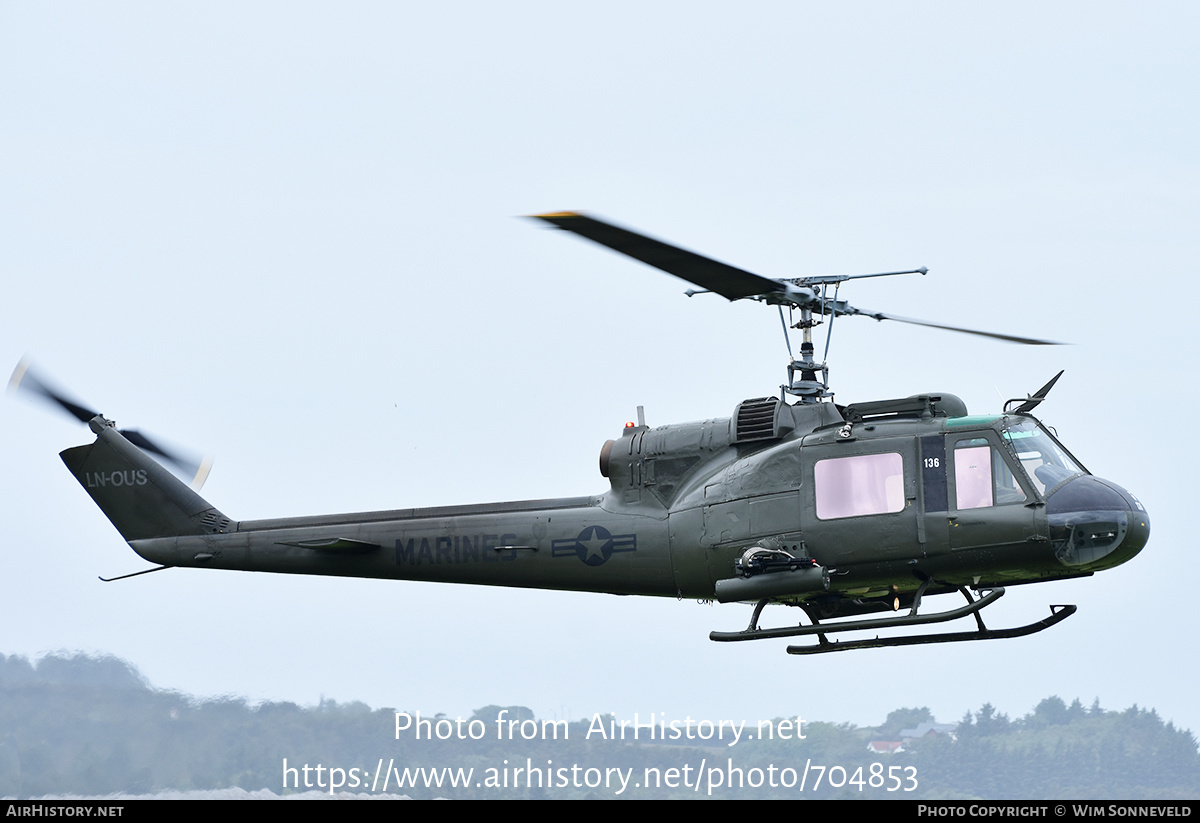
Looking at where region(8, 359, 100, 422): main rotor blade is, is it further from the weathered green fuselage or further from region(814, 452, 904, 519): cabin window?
region(814, 452, 904, 519): cabin window

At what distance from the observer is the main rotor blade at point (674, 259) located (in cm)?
914

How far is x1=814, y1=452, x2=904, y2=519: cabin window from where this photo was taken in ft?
36.2

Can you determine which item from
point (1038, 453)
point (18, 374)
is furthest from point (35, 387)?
point (1038, 453)

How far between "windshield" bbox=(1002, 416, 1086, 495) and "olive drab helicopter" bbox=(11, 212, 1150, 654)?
0.06ft

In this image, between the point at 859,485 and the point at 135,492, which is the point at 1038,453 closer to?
the point at 859,485

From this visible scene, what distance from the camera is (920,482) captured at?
10977 millimetres

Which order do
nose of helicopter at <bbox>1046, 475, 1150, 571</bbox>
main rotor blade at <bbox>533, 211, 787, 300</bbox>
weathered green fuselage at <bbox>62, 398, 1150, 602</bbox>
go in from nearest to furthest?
main rotor blade at <bbox>533, 211, 787, 300</bbox> → nose of helicopter at <bbox>1046, 475, 1150, 571</bbox> → weathered green fuselage at <bbox>62, 398, 1150, 602</bbox>

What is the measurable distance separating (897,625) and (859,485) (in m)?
1.12

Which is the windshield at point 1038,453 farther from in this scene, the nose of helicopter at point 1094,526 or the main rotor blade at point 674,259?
the main rotor blade at point 674,259

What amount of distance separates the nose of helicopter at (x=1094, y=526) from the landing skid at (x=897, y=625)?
2.05 feet

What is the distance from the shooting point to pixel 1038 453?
10898 mm

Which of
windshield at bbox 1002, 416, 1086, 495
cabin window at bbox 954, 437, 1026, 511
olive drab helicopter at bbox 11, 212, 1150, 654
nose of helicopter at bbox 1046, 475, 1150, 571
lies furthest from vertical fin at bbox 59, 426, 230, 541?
nose of helicopter at bbox 1046, 475, 1150, 571

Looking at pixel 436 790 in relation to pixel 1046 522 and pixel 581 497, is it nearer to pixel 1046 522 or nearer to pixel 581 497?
pixel 581 497
